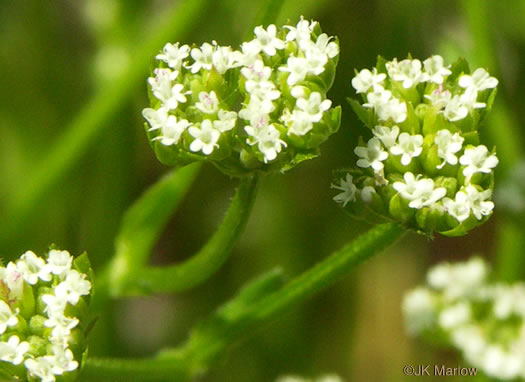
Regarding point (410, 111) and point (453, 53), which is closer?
point (410, 111)

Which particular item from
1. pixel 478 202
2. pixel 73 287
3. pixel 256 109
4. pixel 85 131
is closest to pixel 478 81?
pixel 478 202

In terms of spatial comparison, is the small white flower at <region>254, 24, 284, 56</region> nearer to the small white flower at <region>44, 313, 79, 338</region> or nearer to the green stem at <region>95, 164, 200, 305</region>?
the green stem at <region>95, 164, 200, 305</region>

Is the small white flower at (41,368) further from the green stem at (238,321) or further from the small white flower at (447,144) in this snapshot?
the small white flower at (447,144)

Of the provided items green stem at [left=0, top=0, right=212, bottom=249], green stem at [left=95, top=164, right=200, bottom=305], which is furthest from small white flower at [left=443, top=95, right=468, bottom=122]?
green stem at [left=0, top=0, right=212, bottom=249]

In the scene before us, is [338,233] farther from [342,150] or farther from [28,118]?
[28,118]

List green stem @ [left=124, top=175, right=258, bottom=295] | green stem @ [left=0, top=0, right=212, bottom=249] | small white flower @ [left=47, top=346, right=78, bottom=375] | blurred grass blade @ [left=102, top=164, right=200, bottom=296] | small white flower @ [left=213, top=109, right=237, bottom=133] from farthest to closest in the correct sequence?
green stem @ [left=0, top=0, right=212, bottom=249] < blurred grass blade @ [left=102, top=164, right=200, bottom=296] < green stem @ [left=124, top=175, right=258, bottom=295] < small white flower @ [left=213, top=109, right=237, bottom=133] < small white flower @ [left=47, top=346, right=78, bottom=375]

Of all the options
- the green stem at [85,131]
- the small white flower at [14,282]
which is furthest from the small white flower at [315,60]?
the green stem at [85,131]

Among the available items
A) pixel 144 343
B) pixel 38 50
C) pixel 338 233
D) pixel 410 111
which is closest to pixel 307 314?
pixel 338 233
